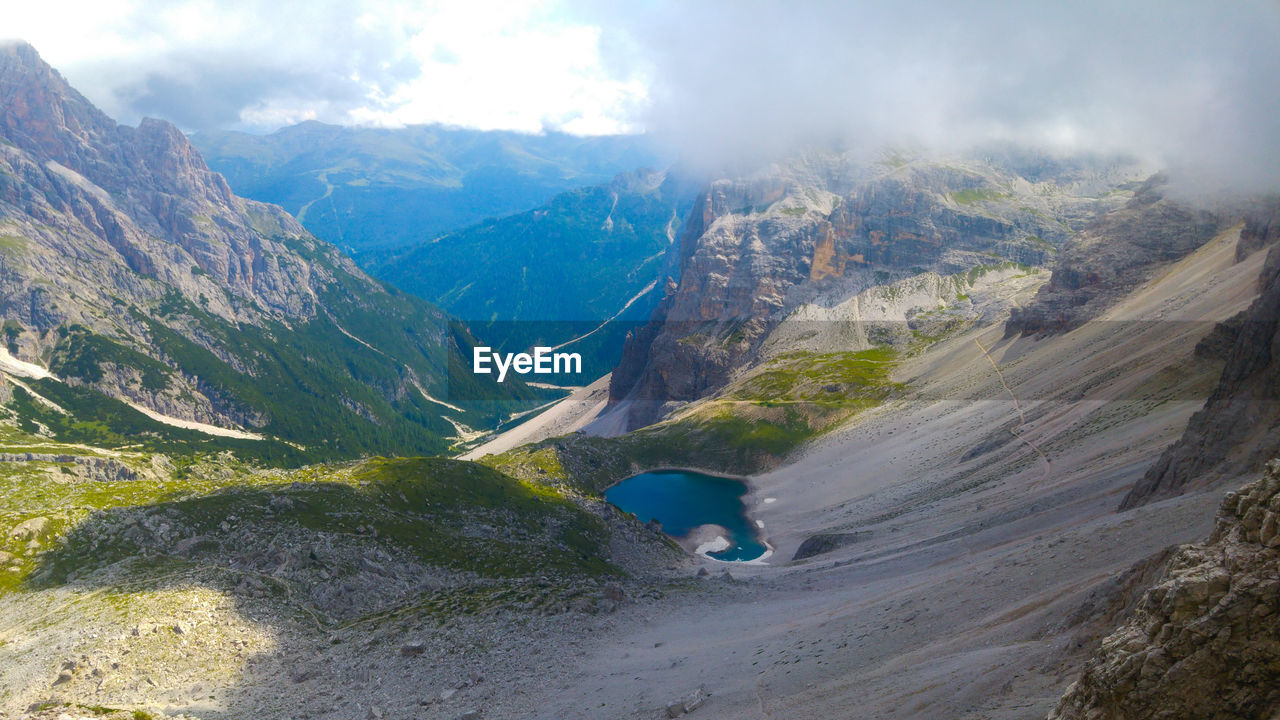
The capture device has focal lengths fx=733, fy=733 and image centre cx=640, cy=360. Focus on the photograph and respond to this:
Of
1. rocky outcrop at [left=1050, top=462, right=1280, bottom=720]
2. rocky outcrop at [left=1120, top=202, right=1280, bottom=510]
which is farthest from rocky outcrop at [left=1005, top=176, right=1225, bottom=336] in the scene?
rocky outcrop at [left=1050, top=462, right=1280, bottom=720]

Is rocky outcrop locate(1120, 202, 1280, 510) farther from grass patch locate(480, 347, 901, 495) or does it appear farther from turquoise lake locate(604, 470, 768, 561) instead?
grass patch locate(480, 347, 901, 495)

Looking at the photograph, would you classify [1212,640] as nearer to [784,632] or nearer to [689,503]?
[784,632]

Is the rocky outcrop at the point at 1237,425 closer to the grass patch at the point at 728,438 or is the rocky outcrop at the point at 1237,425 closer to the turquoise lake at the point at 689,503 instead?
the turquoise lake at the point at 689,503

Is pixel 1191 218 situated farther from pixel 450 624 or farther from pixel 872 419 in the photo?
pixel 450 624

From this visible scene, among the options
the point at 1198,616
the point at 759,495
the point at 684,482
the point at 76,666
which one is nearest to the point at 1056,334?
the point at 759,495

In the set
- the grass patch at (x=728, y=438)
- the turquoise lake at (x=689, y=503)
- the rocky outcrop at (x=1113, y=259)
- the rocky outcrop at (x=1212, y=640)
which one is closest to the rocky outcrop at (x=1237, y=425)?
the rocky outcrop at (x=1212, y=640)

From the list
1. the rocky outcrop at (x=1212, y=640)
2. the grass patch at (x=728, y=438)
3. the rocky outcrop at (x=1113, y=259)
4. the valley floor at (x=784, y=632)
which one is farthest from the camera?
the grass patch at (x=728, y=438)

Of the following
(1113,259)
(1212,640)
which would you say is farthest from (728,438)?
(1212,640)
